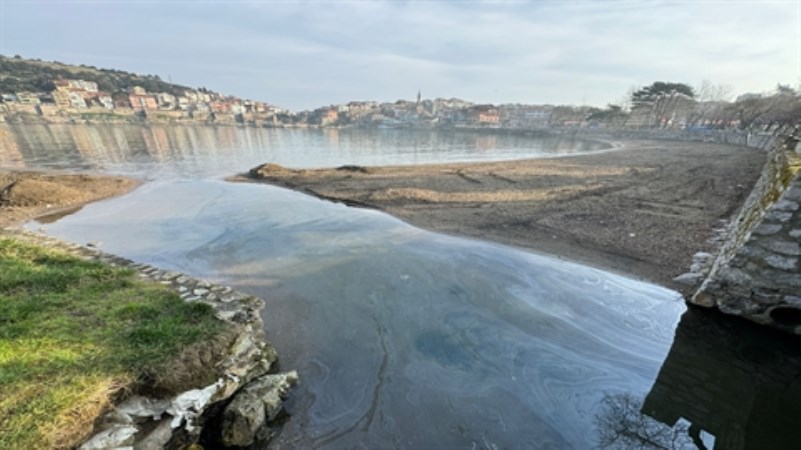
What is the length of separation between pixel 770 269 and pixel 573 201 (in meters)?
8.45

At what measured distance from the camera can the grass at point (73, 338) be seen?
9.68ft

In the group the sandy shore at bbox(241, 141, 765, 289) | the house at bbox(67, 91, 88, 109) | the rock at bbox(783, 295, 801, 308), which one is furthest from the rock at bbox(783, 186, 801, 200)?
the house at bbox(67, 91, 88, 109)

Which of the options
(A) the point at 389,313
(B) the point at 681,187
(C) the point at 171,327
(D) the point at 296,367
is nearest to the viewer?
(C) the point at 171,327

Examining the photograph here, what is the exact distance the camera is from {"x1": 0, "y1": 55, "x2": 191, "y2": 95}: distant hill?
112562mm

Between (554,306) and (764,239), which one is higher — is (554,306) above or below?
below

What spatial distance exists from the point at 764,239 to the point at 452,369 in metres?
5.39

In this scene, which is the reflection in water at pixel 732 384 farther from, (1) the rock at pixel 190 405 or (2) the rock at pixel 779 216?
(1) the rock at pixel 190 405

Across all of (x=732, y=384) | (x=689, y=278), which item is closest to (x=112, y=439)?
(x=732, y=384)

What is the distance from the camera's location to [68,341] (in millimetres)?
3934

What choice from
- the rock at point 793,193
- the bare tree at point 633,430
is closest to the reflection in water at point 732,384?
the bare tree at point 633,430

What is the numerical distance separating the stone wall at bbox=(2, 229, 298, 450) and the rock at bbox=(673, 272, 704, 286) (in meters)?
8.00

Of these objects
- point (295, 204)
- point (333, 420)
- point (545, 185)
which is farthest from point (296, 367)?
point (545, 185)

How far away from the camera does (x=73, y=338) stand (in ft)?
13.1

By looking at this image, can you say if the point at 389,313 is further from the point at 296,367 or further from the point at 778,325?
the point at 778,325
